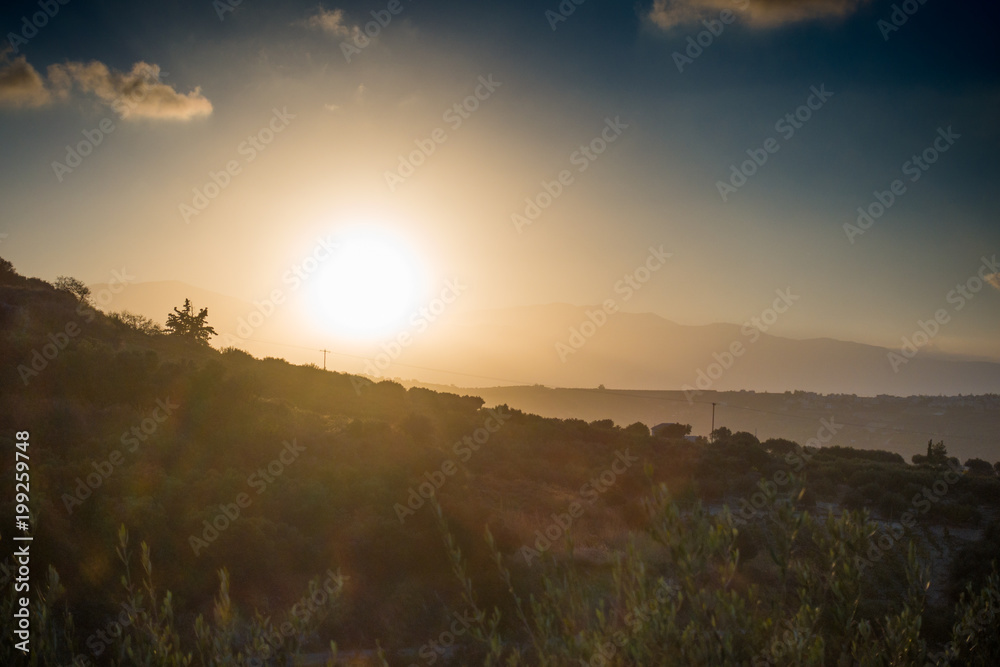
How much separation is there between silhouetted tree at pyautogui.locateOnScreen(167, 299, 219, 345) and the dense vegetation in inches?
444

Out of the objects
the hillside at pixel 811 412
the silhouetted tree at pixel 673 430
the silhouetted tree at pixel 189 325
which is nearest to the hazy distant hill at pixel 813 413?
the hillside at pixel 811 412

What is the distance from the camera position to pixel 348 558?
13.6 meters

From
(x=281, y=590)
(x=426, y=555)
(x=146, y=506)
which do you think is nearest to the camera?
(x=281, y=590)

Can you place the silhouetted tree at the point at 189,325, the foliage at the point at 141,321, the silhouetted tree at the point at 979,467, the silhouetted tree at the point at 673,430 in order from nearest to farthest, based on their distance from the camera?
the silhouetted tree at the point at 979,467, the foliage at the point at 141,321, the silhouetted tree at the point at 189,325, the silhouetted tree at the point at 673,430

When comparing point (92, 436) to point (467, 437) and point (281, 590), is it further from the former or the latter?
point (467, 437)

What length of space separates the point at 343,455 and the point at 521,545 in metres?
9.14

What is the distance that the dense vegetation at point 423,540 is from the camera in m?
4.34

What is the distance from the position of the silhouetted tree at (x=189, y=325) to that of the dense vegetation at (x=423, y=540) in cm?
1128

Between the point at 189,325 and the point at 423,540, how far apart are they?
38109 millimetres

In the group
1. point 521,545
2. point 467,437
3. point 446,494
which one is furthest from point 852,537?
point 467,437

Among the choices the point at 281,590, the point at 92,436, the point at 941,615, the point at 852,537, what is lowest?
the point at 281,590

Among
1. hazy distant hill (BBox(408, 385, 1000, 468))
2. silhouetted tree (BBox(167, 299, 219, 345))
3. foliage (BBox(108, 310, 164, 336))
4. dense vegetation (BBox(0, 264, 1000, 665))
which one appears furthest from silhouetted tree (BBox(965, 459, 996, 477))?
foliage (BBox(108, 310, 164, 336))

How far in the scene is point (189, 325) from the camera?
43531 millimetres

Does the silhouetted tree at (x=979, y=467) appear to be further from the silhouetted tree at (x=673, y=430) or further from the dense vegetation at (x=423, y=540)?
the silhouetted tree at (x=673, y=430)
